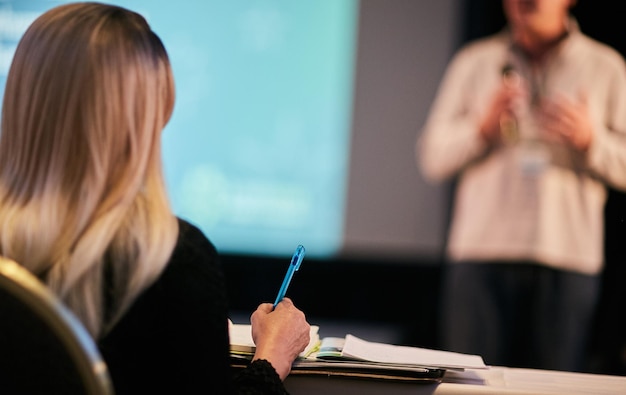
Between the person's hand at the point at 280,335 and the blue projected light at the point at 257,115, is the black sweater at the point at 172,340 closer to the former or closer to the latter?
the person's hand at the point at 280,335

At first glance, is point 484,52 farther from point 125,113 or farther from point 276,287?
point 125,113

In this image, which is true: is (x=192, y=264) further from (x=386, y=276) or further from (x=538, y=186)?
(x=386, y=276)

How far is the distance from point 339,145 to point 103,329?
300 cm

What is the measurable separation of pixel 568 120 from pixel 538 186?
0.95 feet

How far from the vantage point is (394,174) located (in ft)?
13.3

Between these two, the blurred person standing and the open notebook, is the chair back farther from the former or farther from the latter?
the blurred person standing

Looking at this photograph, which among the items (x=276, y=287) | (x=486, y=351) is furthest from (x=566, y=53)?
(x=276, y=287)

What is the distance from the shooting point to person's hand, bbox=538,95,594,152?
3586 millimetres

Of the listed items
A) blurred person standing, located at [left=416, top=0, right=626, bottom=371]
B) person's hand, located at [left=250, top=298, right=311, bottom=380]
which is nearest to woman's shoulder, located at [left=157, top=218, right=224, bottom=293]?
person's hand, located at [left=250, top=298, right=311, bottom=380]

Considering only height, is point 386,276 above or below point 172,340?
below

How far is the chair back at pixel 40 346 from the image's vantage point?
0.81 m

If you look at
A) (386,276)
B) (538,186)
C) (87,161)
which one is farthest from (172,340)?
(386,276)

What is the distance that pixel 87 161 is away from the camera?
1.09 m

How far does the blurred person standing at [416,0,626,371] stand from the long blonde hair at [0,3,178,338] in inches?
108
